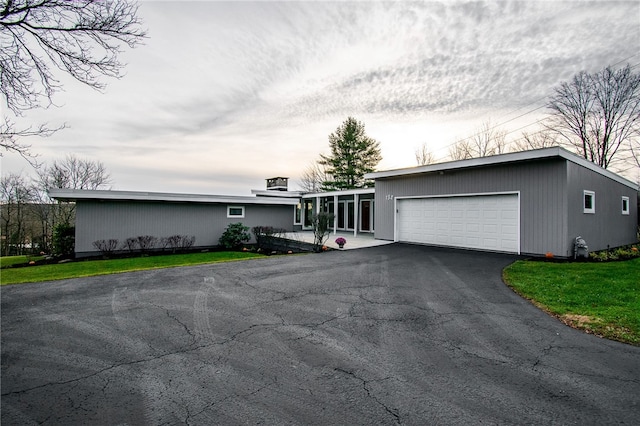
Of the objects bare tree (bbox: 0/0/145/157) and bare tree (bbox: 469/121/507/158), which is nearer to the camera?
bare tree (bbox: 0/0/145/157)

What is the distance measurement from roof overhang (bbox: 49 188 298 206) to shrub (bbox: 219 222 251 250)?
4.74ft

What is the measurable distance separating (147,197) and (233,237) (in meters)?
4.47

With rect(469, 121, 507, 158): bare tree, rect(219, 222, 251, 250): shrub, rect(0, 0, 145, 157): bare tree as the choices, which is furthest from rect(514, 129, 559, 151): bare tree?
rect(0, 0, 145, 157): bare tree

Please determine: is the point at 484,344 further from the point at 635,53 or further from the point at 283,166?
the point at 283,166

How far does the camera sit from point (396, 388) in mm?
2596

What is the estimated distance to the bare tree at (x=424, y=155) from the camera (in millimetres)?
27281

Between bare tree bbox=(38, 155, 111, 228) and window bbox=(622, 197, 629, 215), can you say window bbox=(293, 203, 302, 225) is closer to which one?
bare tree bbox=(38, 155, 111, 228)

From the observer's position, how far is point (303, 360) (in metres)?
3.12

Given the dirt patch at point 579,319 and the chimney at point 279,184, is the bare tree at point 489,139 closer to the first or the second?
the chimney at point 279,184

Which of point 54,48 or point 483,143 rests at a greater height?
point 483,143

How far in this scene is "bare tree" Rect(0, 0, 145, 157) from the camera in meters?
5.55

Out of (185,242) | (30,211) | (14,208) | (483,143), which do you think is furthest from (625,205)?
(14,208)

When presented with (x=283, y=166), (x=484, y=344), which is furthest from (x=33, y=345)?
(x=283, y=166)

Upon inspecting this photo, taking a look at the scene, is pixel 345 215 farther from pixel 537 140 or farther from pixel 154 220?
pixel 537 140
